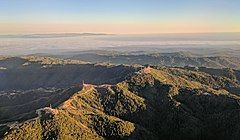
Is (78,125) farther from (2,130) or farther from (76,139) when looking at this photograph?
(2,130)

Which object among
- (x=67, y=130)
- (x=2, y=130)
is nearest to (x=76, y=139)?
(x=67, y=130)

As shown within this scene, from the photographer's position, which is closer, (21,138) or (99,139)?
(21,138)

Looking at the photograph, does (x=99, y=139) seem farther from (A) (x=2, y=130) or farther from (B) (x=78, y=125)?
(A) (x=2, y=130)

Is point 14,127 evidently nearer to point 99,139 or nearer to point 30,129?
point 30,129

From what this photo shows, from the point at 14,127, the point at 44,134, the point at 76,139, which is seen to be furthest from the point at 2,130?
the point at 76,139

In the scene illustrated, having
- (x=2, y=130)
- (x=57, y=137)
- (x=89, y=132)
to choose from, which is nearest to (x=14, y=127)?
(x=2, y=130)

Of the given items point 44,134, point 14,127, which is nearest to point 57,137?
point 44,134

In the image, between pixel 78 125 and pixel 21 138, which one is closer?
pixel 21 138
